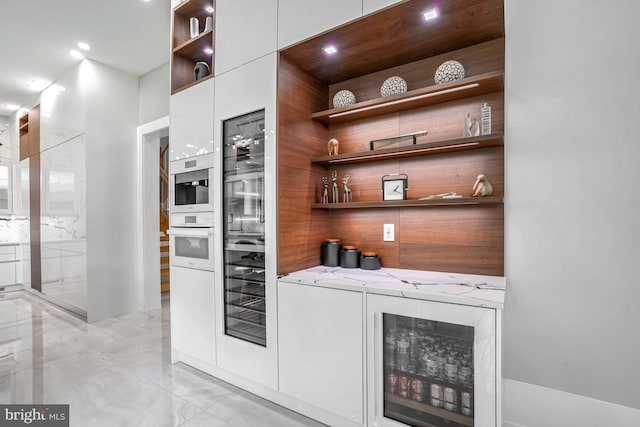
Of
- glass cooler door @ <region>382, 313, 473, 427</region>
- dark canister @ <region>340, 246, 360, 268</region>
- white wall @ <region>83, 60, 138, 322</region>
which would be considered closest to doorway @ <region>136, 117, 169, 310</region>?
white wall @ <region>83, 60, 138, 322</region>

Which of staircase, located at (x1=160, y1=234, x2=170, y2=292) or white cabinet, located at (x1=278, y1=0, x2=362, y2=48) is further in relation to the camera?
staircase, located at (x1=160, y1=234, x2=170, y2=292)

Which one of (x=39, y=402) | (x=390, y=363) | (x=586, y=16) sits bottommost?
(x=39, y=402)

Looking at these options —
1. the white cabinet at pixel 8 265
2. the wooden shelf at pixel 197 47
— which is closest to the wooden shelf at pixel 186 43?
the wooden shelf at pixel 197 47

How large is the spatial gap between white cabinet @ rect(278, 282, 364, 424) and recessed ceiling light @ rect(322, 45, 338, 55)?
1499 millimetres

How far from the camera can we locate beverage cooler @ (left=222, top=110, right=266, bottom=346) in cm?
214

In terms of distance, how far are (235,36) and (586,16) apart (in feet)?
6.78

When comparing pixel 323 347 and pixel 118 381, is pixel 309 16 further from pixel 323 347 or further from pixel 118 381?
pixel 118 381

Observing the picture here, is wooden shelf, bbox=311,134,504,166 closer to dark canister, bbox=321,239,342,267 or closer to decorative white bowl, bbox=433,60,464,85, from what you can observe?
decorative white bowl, bbox=433,60,464,85

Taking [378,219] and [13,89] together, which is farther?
[13,89]

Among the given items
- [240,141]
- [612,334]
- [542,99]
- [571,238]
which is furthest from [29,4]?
[612,334]

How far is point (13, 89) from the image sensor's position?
464cm

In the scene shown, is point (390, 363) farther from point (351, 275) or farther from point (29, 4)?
point (29, 4)

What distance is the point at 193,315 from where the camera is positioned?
2469 mm
